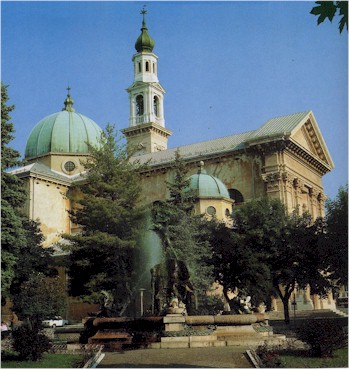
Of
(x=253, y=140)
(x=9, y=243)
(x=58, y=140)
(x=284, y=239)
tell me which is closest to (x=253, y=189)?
(x=253, y=140)

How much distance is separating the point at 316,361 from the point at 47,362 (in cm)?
691

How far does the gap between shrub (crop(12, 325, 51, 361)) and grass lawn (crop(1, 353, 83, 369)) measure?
234 mm

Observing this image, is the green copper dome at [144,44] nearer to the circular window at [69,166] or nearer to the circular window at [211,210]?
the circular window at [69,166]

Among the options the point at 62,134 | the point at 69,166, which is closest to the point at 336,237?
the point at 69,166

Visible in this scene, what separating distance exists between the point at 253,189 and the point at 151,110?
27383mm

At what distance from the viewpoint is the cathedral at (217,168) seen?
44.8 metres

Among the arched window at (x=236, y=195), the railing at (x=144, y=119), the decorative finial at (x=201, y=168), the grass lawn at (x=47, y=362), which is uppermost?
the railing at (x=144, y=119)

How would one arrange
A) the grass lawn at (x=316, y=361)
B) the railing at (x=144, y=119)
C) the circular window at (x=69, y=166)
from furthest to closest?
the railing at (x=144, y=119) < the circular window at (x=69, y=166) < the grass lawn at (x=316, y=361)

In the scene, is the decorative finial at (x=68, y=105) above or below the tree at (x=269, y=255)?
above

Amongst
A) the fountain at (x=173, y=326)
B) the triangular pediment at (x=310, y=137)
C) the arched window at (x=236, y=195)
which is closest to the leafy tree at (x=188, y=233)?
the fountain at (x=173, y=326)

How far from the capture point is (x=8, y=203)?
78.2 feet

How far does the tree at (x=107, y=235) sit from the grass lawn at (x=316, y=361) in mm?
18761

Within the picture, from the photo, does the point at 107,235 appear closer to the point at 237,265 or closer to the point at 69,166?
the point at 237,265

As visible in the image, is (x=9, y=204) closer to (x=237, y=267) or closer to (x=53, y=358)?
(x=53, y=358)
